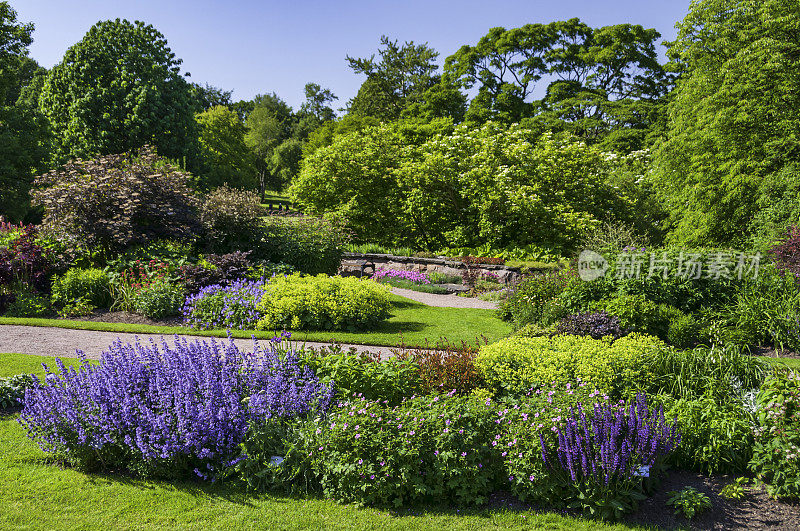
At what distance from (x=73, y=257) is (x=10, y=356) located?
4.14 metres

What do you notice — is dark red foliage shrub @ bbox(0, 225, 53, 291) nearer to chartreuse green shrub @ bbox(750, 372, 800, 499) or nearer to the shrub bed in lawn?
the shrub bed in lawn

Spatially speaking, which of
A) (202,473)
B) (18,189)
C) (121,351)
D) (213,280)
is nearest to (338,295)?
(213,280)

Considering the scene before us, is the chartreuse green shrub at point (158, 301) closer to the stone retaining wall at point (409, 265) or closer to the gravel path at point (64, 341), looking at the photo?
the gravel path at point (64, 341)

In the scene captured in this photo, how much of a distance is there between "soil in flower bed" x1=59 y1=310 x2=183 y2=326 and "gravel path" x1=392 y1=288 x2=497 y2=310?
5.06 meters

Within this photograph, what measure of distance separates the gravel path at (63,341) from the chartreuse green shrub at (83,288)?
1242mm

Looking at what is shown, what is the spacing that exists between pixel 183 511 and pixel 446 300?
8.74m

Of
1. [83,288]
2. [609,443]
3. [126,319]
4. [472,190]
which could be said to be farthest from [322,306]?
[472,190]

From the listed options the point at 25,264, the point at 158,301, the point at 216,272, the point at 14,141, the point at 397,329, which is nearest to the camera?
the point at 397,329

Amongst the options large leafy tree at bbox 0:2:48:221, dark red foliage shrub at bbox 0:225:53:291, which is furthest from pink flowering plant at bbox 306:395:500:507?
large leafy tree at bbox 0:2:48:221

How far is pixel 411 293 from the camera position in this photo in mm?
12664

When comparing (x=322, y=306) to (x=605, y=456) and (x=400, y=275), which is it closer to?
(x=605, y=456)

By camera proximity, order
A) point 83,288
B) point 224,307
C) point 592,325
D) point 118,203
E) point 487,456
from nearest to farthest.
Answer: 1. point 487,456
2. point 592,325
3. point 224,307
4. point 83,288
5. point 118,203

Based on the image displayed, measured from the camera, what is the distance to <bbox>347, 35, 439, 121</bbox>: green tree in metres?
34.2

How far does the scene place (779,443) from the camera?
3555 mm
